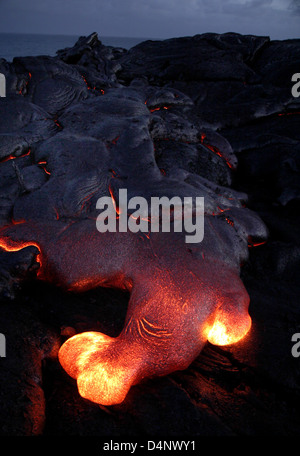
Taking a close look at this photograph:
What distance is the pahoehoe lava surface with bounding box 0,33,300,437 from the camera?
2.36 metres

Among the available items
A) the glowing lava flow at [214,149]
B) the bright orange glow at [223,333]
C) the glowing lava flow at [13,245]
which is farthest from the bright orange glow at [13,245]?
the glowing lava flow at [214,149]

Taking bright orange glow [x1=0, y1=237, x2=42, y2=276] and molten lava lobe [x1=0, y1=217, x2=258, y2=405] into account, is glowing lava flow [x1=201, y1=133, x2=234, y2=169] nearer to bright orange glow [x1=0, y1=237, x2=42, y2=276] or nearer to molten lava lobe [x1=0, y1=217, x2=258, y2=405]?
molten lava lobe [x1=0, y1=217, x2=258, y2=405]

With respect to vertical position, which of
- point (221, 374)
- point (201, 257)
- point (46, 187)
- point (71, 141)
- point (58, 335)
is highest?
point (71, 141)

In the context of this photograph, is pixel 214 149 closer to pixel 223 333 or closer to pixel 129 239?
pixel 129 239

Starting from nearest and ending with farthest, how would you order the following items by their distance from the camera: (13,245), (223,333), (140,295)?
(223,333) → (140,295) → (13,245)

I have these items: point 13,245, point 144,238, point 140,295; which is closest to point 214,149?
point 144,238

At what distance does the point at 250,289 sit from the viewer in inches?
143

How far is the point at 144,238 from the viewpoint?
3.47 meters

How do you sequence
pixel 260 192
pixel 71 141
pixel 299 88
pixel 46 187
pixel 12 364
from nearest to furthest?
pixel 12 364 < pixel 46 187 < pixel 71 141 < pixel 260 192 < pixel 299 88

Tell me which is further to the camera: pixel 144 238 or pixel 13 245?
pixel 13 245

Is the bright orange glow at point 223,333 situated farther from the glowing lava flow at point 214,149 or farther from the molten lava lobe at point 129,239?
the glowing lava flow at point 214,149
